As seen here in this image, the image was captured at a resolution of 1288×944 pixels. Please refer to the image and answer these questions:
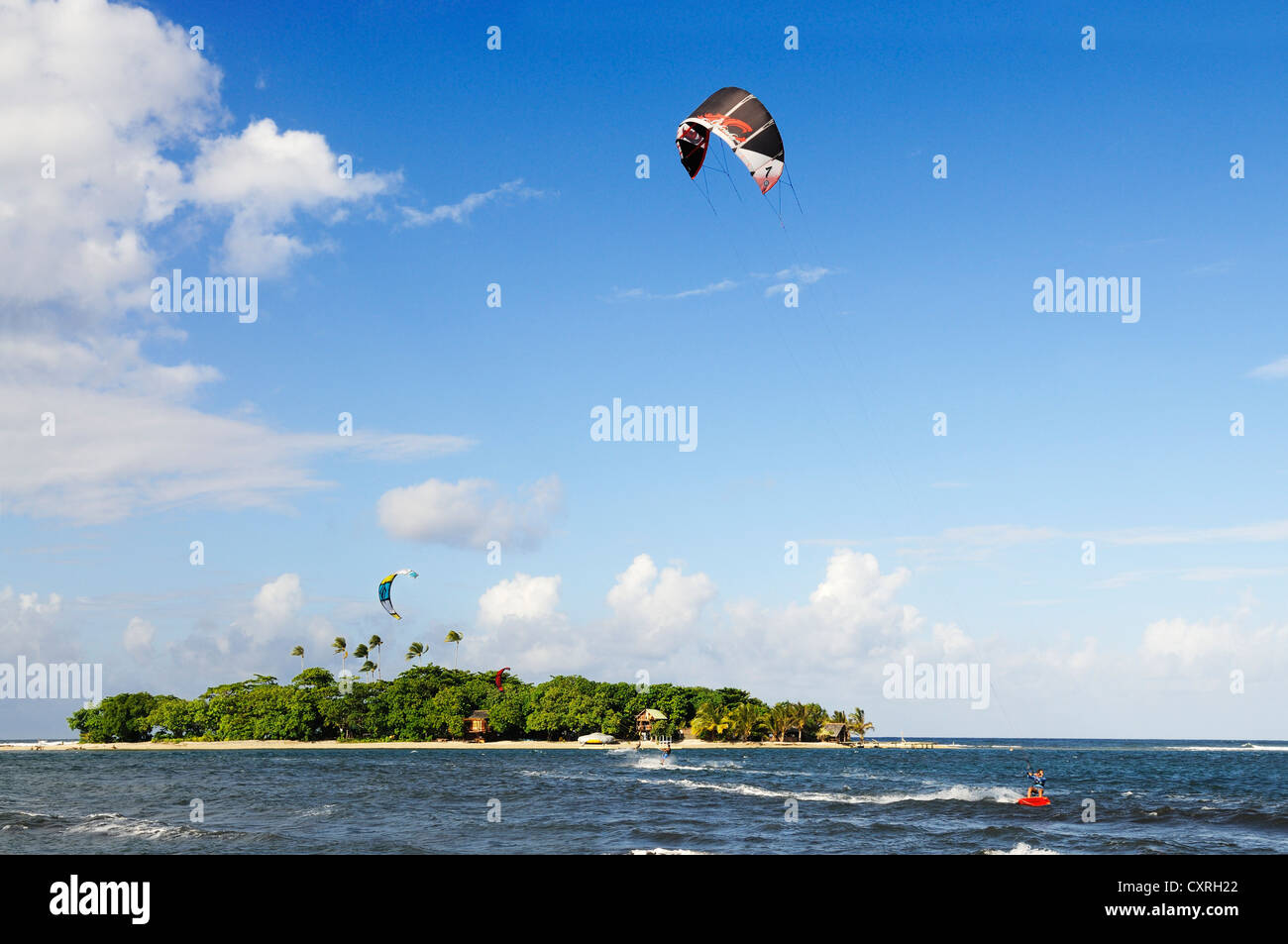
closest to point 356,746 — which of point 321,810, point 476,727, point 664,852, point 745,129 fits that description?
point 476,727

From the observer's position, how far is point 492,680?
10256 cm

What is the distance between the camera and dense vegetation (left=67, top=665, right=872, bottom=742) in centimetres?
9175

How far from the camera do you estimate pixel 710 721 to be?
346 feet

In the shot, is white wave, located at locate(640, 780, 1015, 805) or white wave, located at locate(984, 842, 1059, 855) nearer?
white wave, located at locate(984, 842, 1059, 855)

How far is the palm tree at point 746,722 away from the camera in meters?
105

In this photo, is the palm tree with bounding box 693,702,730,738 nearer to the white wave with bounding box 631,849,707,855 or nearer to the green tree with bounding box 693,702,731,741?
the green tree with bounding box 693,702,731,741

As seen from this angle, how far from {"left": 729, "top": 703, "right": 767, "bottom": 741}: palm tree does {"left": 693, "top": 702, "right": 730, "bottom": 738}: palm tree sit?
34.5 inches

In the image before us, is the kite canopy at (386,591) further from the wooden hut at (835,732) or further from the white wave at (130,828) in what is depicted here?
the wooden hut at (835,732)

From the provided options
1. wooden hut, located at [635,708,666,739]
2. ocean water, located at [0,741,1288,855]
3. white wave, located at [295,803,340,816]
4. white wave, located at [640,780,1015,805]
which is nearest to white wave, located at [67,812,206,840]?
ocean water, located at [0,741,1288,855]

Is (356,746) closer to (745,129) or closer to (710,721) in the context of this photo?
(710,721)
